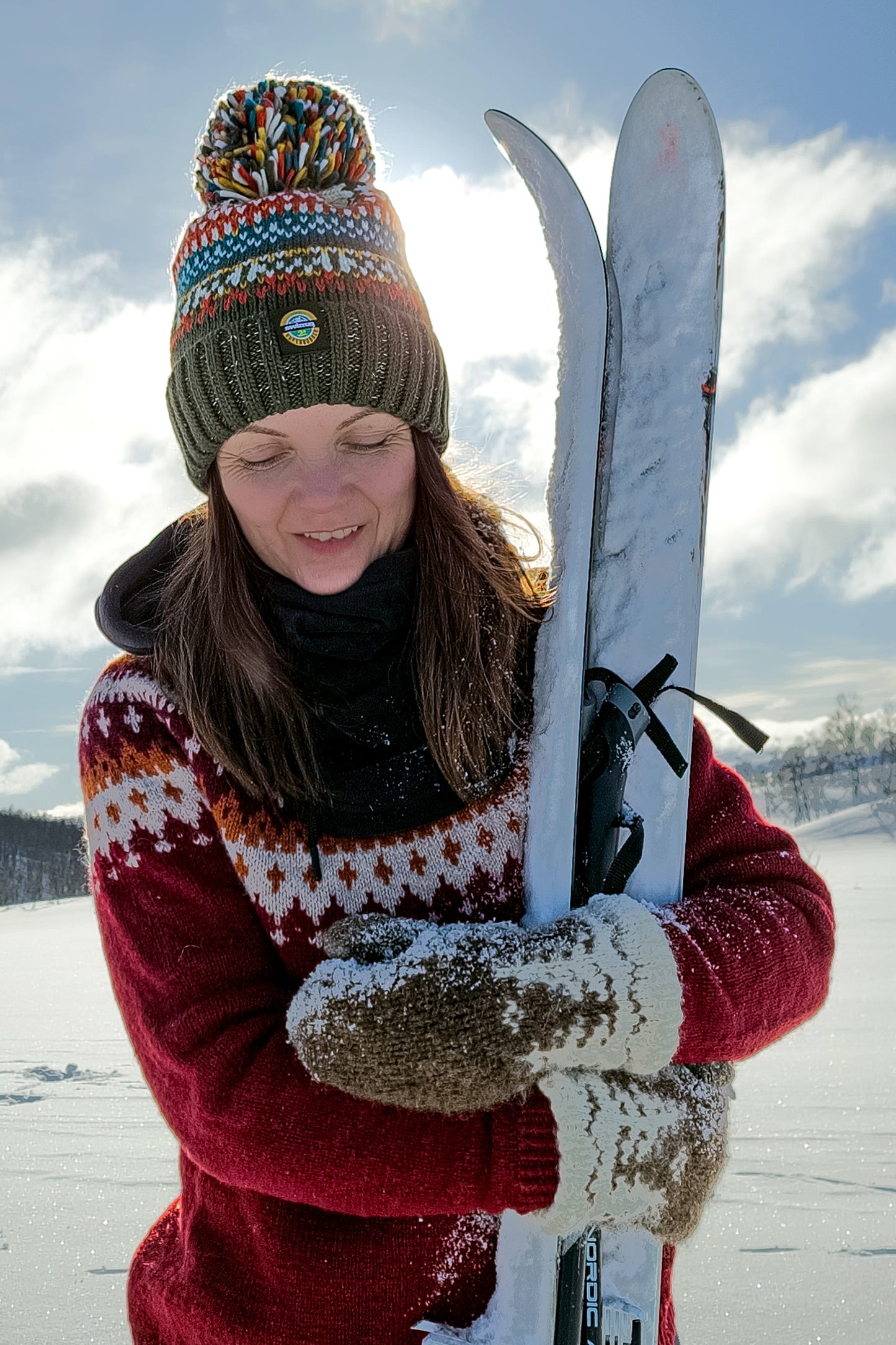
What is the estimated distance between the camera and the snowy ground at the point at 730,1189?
2.12 meters

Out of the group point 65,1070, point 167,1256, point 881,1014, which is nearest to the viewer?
point 167,1256

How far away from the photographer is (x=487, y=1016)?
102cm

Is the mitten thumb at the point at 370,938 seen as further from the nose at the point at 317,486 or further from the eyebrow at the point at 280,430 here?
the eyebrow at the point at 280,430

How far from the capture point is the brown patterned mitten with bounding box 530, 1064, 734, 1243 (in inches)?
41.0

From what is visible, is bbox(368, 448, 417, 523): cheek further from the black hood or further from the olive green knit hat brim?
the black hood

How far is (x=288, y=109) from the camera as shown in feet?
4.52

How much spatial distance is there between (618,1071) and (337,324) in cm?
96

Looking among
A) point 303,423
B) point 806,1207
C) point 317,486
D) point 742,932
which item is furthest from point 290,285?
point 806,1207

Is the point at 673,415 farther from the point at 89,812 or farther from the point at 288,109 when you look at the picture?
the point at 89,812

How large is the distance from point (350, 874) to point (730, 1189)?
1980 mm

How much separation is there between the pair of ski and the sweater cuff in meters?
0.17

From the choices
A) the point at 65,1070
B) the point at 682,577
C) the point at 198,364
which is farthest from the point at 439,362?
the point at 65,1070

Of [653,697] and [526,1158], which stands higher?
[653,697]

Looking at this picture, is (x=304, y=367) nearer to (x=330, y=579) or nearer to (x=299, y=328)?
Result: (x=299, y=328)
